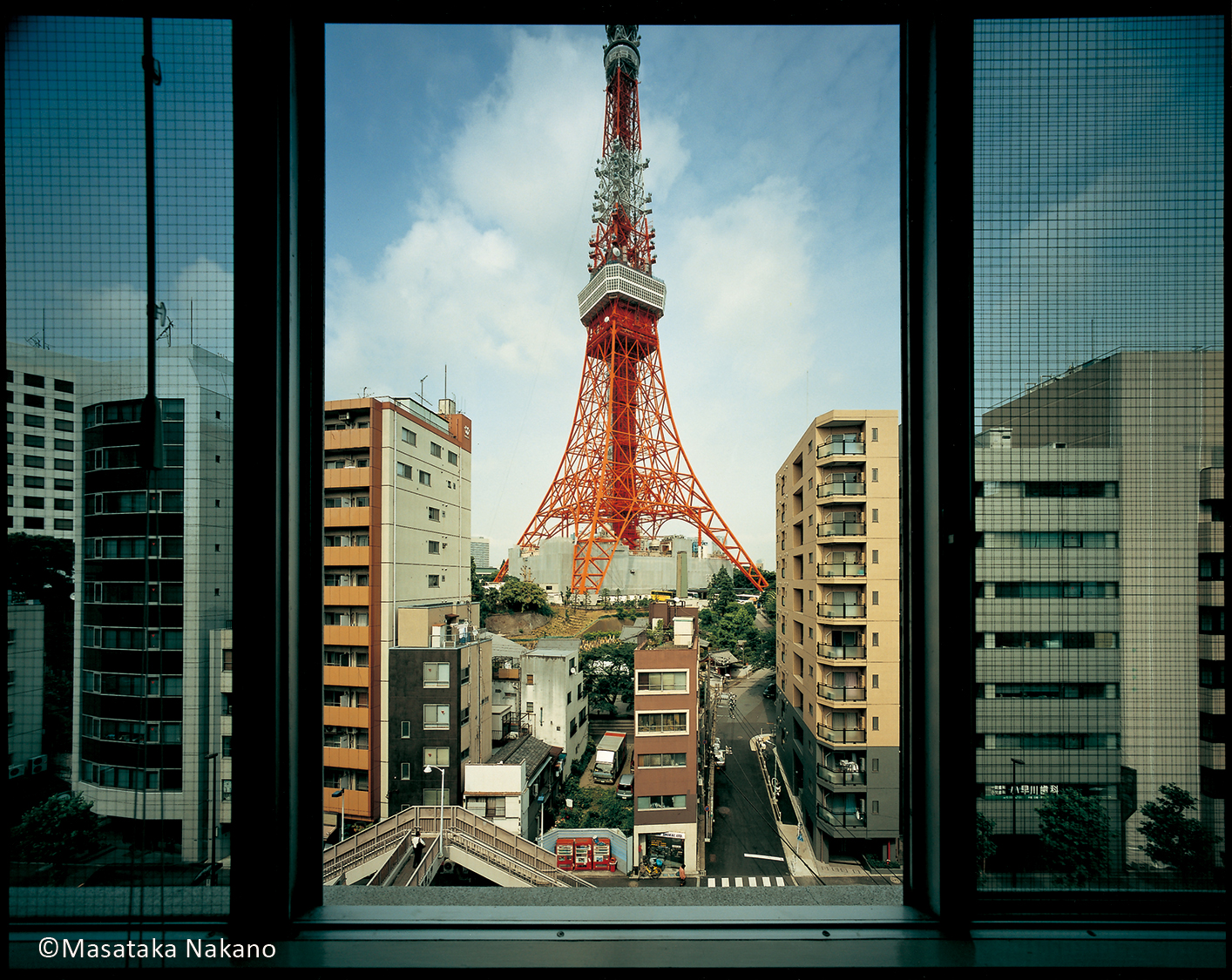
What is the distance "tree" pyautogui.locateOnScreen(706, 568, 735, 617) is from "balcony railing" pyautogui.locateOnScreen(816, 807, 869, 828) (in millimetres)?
1548

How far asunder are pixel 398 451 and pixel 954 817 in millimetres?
4235

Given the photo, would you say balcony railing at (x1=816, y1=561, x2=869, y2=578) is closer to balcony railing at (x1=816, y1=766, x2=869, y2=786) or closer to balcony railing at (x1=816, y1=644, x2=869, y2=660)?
balcony railing at (x1=816, y1=644, x2=869, y2=660)

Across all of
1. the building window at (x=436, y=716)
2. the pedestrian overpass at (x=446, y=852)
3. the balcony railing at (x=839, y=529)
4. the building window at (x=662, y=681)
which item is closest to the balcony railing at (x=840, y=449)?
the balcony railing at (x=839, y=529)

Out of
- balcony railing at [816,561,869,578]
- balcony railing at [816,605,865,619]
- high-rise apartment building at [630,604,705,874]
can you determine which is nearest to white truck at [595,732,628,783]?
high-rise apartment building at [630,604,705,874]

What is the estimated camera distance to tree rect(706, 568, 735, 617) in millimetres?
3959

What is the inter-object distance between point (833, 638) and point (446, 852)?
2601mm

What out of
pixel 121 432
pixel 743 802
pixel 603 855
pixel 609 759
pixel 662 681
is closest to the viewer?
pixel 121 432


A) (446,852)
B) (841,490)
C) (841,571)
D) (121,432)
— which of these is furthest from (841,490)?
(446,852)

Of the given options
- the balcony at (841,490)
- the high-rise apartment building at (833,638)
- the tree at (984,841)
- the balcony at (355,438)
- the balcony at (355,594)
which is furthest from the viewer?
the balcony at (355,594)

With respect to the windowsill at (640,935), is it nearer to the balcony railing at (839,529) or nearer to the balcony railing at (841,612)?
the balcony railing at (841,612)

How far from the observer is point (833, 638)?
8.07ft

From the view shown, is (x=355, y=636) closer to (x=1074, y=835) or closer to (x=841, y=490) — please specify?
(x=841, y=490)

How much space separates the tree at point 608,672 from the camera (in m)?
3.95

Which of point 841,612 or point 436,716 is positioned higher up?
point 841,612
